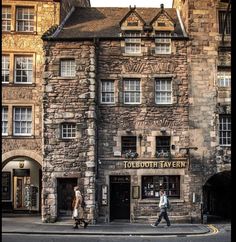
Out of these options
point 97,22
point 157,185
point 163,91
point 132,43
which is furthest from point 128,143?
point 97,22

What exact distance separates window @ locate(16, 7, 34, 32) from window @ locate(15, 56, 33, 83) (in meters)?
1.66

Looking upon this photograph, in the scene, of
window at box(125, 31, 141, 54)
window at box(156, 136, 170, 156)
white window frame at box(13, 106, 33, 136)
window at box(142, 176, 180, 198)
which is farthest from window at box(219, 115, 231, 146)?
white window frame at box(13, 106, 33, 136)

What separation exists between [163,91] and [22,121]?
8.03 meters

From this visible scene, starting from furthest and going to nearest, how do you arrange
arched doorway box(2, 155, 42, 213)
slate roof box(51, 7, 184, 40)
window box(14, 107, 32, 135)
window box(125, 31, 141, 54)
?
arched doorway box(2, 155, 42, 213) < window box(14, 107, 32, 135) < slate roof box(51, 7, 184, 40) < window box(125, 31, 141, 54)

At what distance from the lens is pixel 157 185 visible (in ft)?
84.1

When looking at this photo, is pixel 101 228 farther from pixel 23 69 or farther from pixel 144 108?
pixel 23 69

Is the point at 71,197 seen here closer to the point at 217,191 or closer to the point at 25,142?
the point at 25,142

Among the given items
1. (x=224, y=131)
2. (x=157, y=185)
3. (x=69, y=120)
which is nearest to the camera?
(x=69, y=120)

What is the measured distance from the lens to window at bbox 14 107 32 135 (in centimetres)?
2727

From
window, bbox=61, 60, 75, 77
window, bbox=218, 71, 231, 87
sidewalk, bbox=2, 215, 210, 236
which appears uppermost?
window, bbox=61, 60, 75, 77

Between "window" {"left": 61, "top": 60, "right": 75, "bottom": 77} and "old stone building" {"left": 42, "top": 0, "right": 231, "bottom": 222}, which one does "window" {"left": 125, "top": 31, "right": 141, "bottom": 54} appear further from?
"window" {"left": 61, "top": 60, "right": 75, "bottom": 77}

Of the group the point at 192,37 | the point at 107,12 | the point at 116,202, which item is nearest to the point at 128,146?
the point at 116,202

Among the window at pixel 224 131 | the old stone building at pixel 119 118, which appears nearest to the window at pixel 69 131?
the old stone building at pixel 119 118

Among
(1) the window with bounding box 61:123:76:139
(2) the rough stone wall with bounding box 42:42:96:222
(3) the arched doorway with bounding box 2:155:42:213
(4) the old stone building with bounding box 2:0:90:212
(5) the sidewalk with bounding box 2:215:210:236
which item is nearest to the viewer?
(5) the sidewalk with bounding box 2:215:210:236
